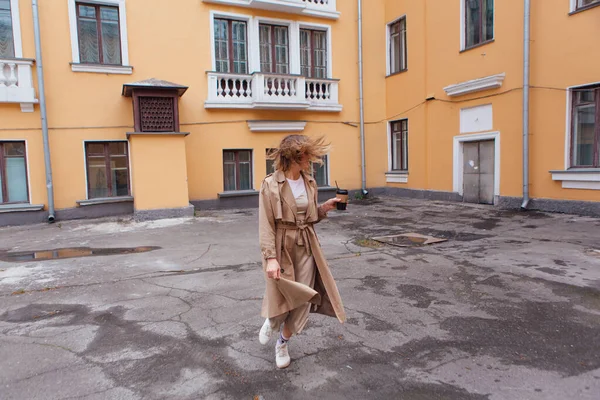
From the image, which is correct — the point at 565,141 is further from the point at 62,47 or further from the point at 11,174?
the point at 11,174

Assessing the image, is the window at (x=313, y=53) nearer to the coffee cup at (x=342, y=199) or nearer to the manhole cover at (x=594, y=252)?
the manhole cover at (x=594, y=252)

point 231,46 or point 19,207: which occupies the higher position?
point 231,46

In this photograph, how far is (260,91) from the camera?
12523mm

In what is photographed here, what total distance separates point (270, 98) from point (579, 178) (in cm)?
858

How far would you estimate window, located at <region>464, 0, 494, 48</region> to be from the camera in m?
11.3

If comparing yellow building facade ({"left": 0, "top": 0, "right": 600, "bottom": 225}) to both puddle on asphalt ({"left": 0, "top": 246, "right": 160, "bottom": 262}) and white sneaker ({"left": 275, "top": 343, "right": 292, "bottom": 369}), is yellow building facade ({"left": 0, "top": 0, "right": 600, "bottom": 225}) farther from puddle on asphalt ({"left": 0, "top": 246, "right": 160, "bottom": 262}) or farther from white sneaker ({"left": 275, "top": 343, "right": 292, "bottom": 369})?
white sneaker ({"left": 275, "top": 343, "right": 292, "bottom": 369})

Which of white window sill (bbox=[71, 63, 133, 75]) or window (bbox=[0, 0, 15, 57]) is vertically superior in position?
window (bbox=[0, 0, 15, 57])

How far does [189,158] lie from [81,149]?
2.90 m

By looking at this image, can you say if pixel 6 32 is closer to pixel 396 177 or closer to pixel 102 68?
pixel 102 68

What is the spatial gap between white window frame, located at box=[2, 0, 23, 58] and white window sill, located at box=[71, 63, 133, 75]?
1.22m

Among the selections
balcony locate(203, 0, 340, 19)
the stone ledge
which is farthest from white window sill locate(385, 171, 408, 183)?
the stone ledge

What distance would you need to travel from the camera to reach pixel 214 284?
504 centimetres

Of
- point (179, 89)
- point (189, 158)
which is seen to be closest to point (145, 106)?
point (179, 89)

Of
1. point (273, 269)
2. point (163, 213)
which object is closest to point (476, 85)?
point (163, 213)
